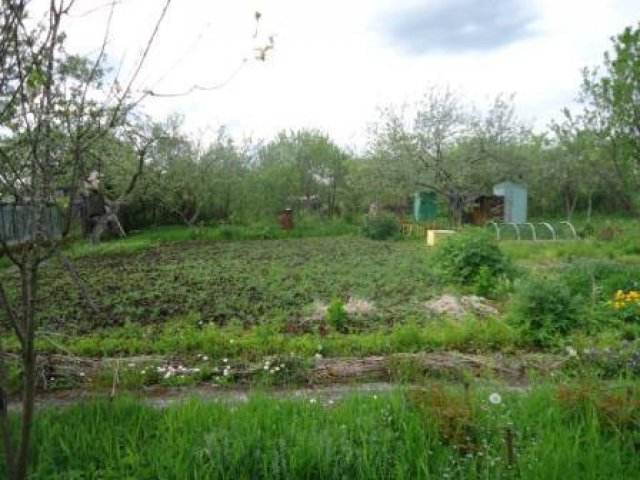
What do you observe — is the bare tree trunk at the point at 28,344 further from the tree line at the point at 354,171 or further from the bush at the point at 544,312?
the tree line at the point at 354,171

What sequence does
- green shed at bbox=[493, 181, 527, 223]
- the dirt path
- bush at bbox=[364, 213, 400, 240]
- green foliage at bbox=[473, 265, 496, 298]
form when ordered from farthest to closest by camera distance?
green shed at bbox=[493, 181, 527, 223] → bush at bbox=[364, 213, 400, 240] → green foliage at bbox=[473, 265, 496, 298] → the dirt path

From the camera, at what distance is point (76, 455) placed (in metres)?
2.51


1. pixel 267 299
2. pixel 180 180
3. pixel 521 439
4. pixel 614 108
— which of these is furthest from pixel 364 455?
pixel 180 180

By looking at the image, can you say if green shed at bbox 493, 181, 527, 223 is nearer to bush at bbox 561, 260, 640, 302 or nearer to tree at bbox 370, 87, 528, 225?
tree at bbox 370, 87, 528, 225

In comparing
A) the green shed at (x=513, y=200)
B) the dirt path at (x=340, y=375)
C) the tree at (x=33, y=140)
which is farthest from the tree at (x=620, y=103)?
the green shed at (x=513, y=200)

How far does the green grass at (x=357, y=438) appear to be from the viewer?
232 centimetres

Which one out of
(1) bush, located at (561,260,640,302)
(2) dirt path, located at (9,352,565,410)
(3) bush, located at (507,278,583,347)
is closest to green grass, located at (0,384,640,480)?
(2) dirt path, located at (9,352,565,410)

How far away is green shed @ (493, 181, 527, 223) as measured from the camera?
2197cm

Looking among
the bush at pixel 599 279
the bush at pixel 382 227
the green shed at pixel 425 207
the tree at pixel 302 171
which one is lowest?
the bush at pixel 599 279

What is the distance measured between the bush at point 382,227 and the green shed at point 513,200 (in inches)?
256

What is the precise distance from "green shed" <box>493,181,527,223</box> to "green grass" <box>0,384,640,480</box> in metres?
20.5

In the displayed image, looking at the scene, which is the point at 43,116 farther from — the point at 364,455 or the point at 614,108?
the point at 614,108

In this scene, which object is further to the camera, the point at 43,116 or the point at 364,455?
the point at 364,455

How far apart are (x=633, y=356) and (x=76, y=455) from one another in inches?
155
